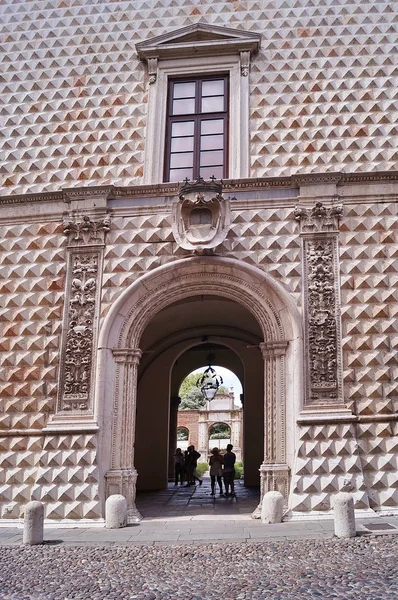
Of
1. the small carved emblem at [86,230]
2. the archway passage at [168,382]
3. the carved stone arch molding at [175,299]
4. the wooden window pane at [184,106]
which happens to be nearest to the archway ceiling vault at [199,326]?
the archway passage at [168,382]

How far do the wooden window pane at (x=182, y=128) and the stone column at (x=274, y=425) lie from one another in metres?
4.48

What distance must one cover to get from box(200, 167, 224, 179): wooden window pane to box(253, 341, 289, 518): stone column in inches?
133

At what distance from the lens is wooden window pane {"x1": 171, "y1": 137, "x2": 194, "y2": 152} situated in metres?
11.9

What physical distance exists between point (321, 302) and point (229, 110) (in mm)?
4207

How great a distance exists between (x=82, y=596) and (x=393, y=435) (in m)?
5.98

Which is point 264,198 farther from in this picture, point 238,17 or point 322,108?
point 238,17

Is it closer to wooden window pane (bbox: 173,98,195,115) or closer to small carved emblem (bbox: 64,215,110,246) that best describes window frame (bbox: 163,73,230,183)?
wooden window pane (bbox: 173,98,195,115)

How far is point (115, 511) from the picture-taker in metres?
9.09

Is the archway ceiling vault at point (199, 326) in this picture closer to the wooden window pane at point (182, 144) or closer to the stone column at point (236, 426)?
the wooden window pane at point (182, 144)

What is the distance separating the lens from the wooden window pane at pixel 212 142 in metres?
11.8

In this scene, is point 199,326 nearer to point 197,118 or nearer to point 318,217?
point 197,118

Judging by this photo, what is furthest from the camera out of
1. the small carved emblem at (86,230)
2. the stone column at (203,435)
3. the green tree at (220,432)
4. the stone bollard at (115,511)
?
the green tree at (220,432)

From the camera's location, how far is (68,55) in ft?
41.8

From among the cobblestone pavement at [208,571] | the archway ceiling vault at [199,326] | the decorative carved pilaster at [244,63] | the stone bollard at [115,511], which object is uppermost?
the decorative carved pilaster at [244,63]
